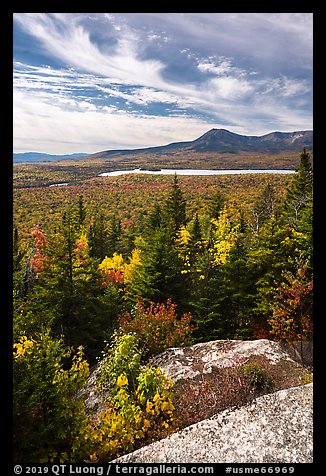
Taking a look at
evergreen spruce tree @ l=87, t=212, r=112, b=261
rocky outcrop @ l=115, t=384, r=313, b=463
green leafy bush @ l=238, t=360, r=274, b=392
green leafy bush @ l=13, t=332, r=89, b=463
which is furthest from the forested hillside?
green leafy bush @ l=238, t=360, r=274, b=392

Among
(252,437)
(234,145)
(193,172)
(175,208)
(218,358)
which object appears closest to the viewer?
(252,437)

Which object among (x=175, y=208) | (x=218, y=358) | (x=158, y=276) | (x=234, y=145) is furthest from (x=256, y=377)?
(x=234, y=145)

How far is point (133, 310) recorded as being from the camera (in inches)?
564

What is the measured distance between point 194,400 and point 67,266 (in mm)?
9983

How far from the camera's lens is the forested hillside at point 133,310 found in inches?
253

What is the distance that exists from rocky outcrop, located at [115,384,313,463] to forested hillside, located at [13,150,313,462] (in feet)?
4.63

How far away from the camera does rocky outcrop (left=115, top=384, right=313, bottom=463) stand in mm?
4469

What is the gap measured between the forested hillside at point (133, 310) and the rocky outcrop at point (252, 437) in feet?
4.63

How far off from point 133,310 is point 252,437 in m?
9.91

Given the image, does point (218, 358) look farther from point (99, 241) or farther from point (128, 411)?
point (99, 241)
